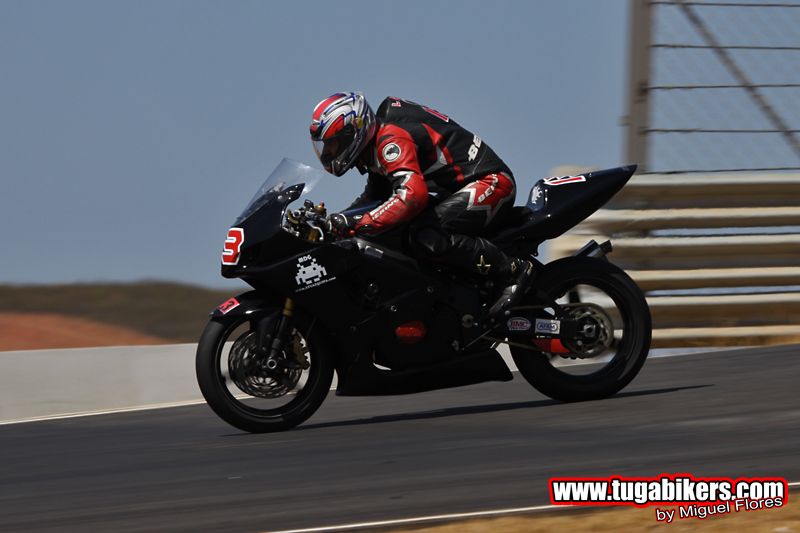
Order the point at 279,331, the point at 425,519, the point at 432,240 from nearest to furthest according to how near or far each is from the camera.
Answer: the point at 425,519 < the point at 279,331 < the point at 432,240

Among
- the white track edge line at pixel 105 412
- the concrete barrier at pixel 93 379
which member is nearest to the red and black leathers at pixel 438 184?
the white track edge line at pixel 105 412

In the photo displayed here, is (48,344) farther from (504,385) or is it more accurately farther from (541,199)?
(541,199)

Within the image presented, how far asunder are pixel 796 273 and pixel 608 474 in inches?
205

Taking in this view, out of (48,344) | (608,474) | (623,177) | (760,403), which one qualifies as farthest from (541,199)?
(48,344)

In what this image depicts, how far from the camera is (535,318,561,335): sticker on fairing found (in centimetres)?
734

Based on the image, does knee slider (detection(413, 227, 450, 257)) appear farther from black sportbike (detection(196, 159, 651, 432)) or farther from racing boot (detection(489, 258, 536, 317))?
racing boot (detection(489, 258, 536, 317))

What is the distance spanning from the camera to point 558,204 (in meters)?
7.39

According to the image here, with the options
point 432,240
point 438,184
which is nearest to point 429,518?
point 432,240

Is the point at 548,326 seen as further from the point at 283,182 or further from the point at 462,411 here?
the point at 283,182

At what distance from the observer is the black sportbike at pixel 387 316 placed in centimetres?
694

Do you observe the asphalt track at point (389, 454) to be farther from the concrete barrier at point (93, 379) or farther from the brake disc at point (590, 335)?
the concrete barrier at point (93, 379)

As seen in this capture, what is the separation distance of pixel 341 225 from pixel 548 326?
47.2 inches

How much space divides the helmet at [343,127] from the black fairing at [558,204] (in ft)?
2.81

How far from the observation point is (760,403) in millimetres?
7004
